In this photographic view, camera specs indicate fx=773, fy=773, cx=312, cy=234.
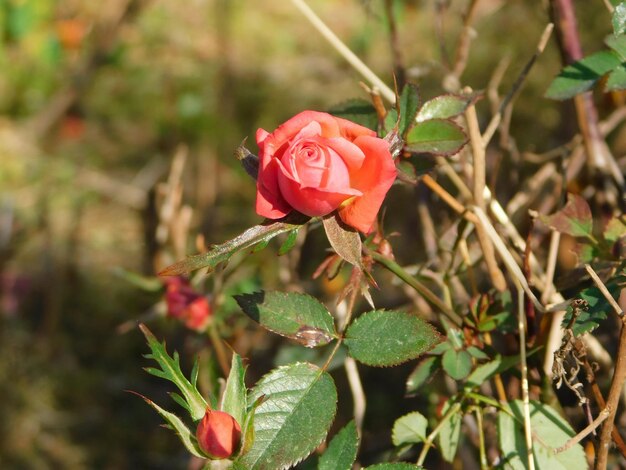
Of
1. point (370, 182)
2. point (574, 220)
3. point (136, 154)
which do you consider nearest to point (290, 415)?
point (370, 182)

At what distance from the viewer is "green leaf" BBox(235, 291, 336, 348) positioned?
1.49ft

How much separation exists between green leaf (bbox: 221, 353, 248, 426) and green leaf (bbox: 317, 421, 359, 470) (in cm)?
6

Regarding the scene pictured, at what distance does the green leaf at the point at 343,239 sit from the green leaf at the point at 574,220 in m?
0.17

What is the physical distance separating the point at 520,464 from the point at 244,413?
18 centimetres

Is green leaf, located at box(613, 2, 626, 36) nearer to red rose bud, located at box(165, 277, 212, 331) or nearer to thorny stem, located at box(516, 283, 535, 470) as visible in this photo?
thorny stem, located at box(516, 283, 535, 470)

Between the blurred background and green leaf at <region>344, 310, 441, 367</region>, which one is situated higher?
green leaf at <region>344, 310, 441, 367</region>

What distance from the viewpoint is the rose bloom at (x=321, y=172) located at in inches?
15.9

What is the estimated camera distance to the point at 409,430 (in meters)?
0.51

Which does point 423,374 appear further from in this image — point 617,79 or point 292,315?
point 617,79

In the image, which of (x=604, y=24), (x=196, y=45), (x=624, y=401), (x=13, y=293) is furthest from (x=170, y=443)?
(x=196, y=45)

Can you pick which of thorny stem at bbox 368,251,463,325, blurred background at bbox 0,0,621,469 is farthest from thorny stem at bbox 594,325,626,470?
blurred background at bbox 0,0,621,469

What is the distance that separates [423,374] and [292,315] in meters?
0.11

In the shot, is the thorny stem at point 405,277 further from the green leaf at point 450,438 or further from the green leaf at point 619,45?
the green leaf at point 619,45

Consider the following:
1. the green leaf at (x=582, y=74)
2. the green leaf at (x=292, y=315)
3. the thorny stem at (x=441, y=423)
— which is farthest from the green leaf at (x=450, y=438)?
the green leaf at (x=582, y=74)
